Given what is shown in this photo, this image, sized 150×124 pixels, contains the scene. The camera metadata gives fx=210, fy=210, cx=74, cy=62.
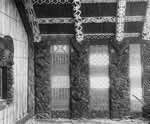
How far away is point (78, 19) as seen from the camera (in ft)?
20.2

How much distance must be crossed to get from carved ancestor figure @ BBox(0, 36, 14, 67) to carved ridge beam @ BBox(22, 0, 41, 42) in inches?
57.7

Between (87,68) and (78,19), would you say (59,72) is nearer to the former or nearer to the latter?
(87,68)

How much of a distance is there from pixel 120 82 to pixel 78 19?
238 cm

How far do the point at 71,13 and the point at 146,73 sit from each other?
3.03 metres

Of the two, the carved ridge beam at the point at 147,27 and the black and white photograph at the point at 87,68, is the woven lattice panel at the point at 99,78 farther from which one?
the carved ridge beam at the point at 147,27

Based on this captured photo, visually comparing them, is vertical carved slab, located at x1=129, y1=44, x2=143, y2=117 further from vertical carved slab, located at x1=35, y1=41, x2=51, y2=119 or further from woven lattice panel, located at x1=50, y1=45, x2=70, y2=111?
vertical carved slab, located at x1=35, y1=41, x2=51, y2=119

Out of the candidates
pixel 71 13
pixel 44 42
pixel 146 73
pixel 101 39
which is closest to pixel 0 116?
pixel 44 42

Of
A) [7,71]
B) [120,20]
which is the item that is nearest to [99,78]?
[120,20]

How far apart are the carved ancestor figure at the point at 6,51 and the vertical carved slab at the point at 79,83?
7.87 feet

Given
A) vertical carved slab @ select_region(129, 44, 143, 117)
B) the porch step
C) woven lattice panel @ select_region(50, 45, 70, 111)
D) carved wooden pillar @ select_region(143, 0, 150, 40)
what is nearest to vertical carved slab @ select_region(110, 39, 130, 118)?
vertical carved slab @ select_region(129, 44, 143, 117)

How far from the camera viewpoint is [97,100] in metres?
6.81

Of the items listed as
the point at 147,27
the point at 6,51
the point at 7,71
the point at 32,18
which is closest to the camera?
the point at 6,51

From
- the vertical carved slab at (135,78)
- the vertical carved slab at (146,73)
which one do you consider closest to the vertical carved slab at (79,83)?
the vertical carved slab at (135,78)

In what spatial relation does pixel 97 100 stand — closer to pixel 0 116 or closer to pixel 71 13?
pixel 71 13
